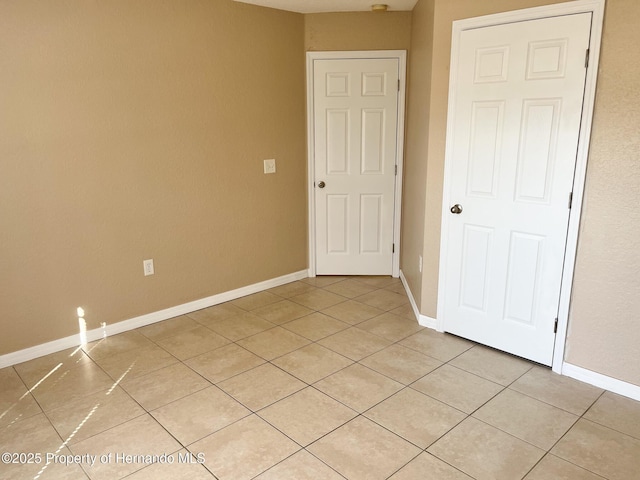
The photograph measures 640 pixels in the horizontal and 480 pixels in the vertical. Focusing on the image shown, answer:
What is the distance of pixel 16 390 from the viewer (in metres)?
2.63

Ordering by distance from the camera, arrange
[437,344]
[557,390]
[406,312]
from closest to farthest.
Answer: [557,390]
[437,344]
[406,312]

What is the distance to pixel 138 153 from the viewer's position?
3.28 metres

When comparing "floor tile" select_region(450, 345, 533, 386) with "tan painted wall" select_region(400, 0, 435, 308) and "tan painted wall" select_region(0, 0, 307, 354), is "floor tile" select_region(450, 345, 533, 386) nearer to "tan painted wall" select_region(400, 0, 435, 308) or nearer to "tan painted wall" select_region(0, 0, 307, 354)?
"tan painted wall" select_region(400, 0, 435, 308)

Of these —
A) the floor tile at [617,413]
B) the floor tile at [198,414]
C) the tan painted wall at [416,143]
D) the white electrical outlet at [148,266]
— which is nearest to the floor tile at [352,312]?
the tan painted wall at [416,143]

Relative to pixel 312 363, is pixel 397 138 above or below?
above

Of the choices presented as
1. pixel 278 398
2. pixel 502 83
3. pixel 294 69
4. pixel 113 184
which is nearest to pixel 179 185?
pixel 113 184

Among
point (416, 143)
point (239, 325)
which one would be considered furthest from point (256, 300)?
point (416, 143)

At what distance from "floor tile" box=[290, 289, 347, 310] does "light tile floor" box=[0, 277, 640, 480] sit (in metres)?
0.43

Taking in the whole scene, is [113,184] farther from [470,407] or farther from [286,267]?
[470,407]

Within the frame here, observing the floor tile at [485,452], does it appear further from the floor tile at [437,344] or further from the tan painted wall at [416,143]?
the tan painted wall at [416,143]

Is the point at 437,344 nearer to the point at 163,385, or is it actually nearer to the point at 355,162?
the point at 163,385

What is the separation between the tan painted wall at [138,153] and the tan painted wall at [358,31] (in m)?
0.17

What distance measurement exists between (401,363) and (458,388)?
0.40 metres

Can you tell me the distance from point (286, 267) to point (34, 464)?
8.74 ft
